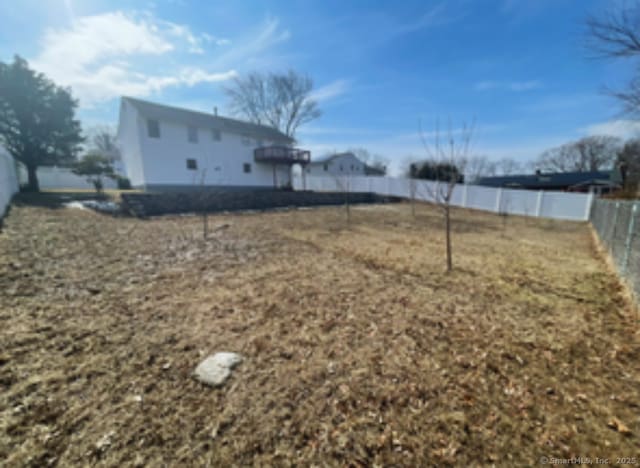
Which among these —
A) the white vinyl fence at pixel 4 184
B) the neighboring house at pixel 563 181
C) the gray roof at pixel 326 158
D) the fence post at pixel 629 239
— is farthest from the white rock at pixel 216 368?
the neighboring house at pixel 563 181

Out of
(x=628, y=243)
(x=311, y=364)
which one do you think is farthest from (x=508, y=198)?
(x=311, y=364)

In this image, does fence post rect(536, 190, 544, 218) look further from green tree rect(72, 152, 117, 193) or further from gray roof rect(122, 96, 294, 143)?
green tree rect(72, 152, 117, 193)

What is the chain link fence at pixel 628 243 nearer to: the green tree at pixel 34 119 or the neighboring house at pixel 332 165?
the green tree at pixel 34 119

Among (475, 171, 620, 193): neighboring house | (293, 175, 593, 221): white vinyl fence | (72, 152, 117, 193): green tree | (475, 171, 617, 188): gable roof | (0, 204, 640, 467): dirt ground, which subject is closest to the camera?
(0, 204, 640, 467): dirt ground

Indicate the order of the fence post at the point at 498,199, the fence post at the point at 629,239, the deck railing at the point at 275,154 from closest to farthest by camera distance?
the fence post at the point at 629,239 < the fence post at the point at 498,199 < the deck railing at the point at 275,154

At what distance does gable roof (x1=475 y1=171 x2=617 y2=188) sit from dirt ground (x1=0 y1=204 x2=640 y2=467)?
3280 centimetres

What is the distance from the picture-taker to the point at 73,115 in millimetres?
17203

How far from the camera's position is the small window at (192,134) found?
18328 millimetres

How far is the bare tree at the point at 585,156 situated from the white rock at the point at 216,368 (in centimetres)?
5639

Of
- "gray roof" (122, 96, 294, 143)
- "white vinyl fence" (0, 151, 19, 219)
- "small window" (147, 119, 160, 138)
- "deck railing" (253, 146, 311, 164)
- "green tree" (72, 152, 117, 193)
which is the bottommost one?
"white vinyl fence" (0, 151, 19, 219)

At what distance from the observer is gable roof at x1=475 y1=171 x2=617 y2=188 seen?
3131cm

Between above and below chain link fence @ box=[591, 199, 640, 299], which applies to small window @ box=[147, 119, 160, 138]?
above

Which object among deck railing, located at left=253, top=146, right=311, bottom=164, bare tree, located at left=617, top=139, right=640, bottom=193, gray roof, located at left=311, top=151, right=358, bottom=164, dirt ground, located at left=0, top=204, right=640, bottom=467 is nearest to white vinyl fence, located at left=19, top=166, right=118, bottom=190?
deck railing, located at left=253, top=146, right=311, bottom=164

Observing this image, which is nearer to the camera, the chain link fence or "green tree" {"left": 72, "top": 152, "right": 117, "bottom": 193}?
the chain link fence
